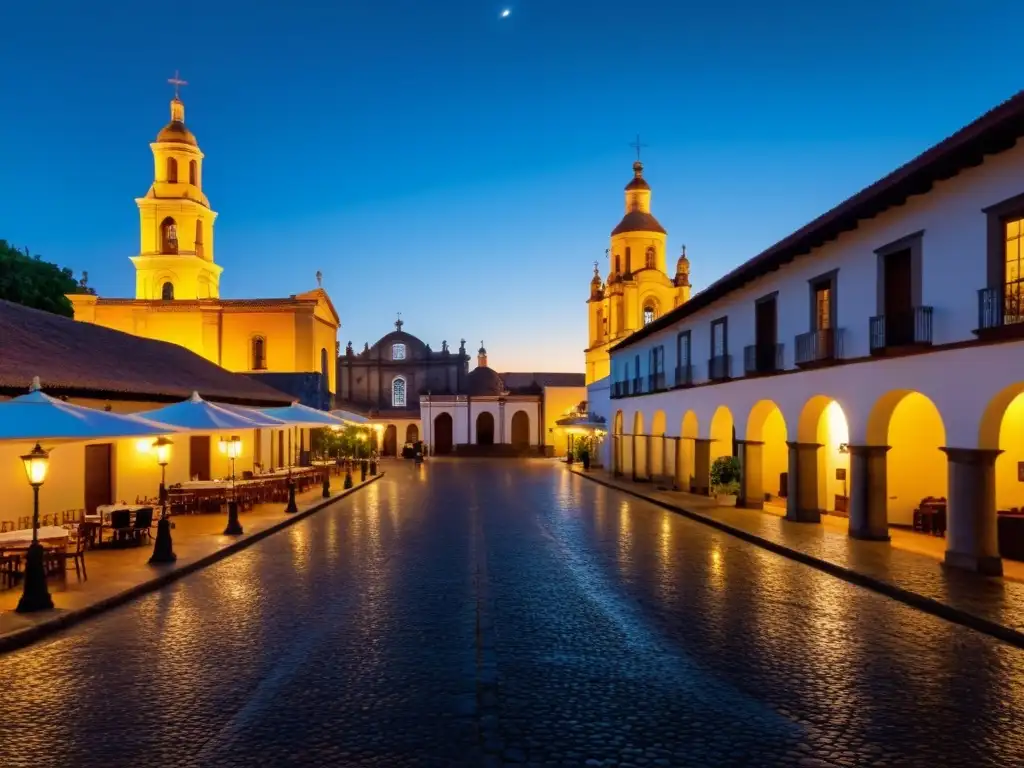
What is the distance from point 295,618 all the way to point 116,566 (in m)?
5.32

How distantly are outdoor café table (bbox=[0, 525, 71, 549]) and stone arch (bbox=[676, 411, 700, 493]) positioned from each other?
2185 cm

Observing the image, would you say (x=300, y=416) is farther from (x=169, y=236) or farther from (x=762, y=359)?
(x=169, y=236)

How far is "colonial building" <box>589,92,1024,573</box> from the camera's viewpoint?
13000 millimetres

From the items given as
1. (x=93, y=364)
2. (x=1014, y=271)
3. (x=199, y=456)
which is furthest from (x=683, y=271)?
(x=1014, y=271)

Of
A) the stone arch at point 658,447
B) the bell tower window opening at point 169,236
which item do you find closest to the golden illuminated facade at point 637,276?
the stone arch at point 658,447

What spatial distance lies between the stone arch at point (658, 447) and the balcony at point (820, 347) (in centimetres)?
1483

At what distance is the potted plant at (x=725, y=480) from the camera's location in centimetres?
2464

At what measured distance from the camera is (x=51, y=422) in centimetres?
1247

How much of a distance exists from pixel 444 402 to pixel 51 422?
5799 centimetres

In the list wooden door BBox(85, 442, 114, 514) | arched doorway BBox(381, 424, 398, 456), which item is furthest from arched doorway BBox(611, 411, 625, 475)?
arched doorway BBox(381, 424, 398, 456)

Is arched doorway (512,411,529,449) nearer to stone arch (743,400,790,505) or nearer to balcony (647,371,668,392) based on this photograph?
balcony (647,371,668,392)

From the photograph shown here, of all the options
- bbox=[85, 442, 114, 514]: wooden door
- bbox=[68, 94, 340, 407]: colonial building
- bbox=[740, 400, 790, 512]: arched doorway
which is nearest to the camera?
bbox=[85, 442, 114, 514]: wooden door

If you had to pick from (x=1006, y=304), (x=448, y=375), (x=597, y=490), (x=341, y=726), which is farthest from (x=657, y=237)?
(x=341, y=726)

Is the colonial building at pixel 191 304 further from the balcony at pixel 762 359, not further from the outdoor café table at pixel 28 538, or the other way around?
the outdoor café table at pixel 28 538
